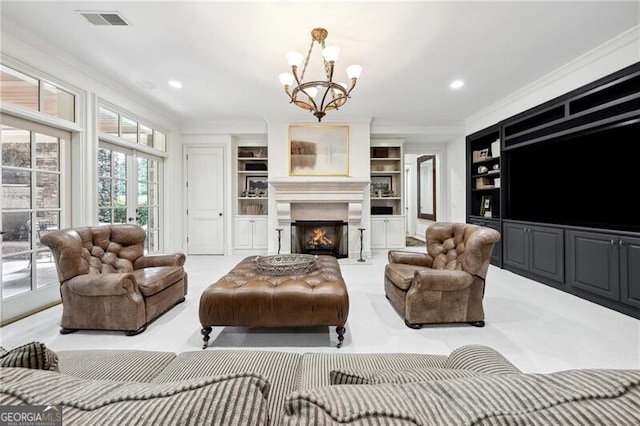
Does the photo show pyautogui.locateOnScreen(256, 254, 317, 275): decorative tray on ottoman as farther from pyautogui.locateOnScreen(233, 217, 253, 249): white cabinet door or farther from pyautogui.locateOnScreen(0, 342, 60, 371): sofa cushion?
pyautogui.locateOnScreen(233, 217, 253, 249): white cabinet door

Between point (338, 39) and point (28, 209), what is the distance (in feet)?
12.1

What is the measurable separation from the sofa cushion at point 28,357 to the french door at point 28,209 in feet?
10.0

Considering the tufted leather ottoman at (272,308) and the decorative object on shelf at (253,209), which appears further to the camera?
the decorative object on shelf at (253,209)

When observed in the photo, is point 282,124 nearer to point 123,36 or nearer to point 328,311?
point 123,36

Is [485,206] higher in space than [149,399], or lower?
higher

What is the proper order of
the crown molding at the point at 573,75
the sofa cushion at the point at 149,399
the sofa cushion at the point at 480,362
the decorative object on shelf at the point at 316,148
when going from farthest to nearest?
the decorative object on shelf at the point at 316,148, the crown molding at the point at 573,75, the sofa cushion at the point at 480,362, the sofa cushion at the point at 149,399

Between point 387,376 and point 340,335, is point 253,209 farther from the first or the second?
point 387,376

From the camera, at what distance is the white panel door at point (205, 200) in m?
6.02

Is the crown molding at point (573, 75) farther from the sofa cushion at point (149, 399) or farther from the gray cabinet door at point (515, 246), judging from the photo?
the sofa cushion at point (149, 399)

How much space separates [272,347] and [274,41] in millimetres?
2974

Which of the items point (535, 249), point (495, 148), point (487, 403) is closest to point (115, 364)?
point (487, 403)

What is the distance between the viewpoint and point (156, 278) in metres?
2.64

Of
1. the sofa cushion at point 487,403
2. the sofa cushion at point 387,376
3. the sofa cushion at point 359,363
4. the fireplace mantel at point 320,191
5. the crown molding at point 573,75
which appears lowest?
the sofa cushion at point 359,363

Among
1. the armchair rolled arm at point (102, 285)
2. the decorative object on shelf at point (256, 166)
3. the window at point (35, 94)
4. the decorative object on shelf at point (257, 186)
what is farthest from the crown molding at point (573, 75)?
the window at point (35, 94)
